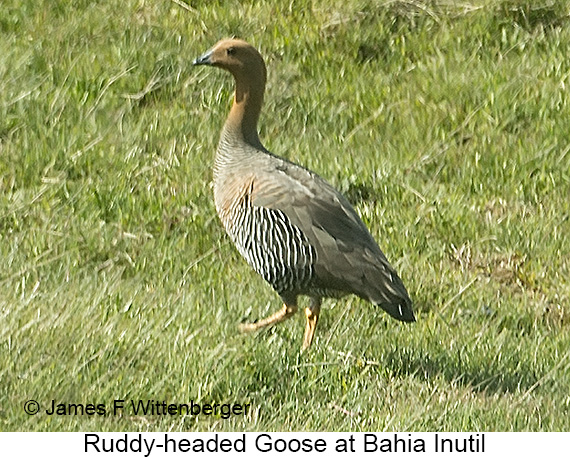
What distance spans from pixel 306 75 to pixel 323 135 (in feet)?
2.20

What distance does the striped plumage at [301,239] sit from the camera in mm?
6207

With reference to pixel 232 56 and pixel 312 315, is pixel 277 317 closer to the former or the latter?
pixel 312 315

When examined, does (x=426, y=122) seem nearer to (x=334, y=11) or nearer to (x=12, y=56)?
(x=334, y=11)

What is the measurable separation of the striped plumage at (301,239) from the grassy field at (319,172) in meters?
0.25

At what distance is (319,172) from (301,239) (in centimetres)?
187

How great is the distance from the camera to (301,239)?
636 cm

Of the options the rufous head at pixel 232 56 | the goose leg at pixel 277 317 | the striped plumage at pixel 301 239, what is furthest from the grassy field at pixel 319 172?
the rufous head at pixel 232 56

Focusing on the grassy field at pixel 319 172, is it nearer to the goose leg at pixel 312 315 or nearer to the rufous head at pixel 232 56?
the goose leg at pixel 312 315

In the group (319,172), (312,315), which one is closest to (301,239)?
(312,315)

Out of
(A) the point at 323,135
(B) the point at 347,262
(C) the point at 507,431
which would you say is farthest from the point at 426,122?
(C) the point at 507,431

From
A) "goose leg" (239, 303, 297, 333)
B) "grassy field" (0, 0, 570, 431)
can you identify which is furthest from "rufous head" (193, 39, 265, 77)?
"goose leg" (239, 303, 297, 333)

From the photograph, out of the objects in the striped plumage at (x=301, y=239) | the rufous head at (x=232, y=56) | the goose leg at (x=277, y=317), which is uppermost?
the rufous head at (x=232, y=56)

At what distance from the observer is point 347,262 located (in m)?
6.24

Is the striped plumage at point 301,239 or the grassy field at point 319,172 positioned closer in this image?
the grassy field at point 319,172
